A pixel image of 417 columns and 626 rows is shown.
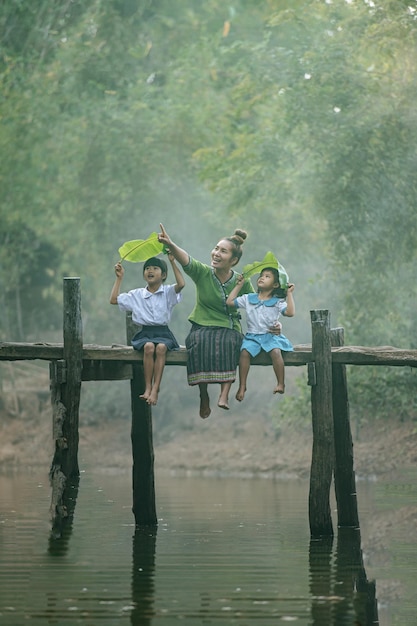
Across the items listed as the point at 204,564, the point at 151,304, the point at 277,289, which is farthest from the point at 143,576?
the point at 277,289

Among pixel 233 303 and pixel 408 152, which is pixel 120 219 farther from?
pixel 233 303

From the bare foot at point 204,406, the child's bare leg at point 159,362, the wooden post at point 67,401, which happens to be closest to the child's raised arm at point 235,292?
the child's bare leg at point 159,362

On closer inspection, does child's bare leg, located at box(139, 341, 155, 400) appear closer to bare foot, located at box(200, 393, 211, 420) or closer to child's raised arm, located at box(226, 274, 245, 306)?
bare foot, located at box(200, 393, 211, 420)

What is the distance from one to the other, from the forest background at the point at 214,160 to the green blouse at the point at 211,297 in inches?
341

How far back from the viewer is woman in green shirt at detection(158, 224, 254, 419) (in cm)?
1268

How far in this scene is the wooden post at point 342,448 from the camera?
14.0 m

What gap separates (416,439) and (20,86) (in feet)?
38.3

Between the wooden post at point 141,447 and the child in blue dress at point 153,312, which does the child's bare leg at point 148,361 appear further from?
the wooden post at point 141,447

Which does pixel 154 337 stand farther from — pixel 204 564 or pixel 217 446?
pixel 217 446

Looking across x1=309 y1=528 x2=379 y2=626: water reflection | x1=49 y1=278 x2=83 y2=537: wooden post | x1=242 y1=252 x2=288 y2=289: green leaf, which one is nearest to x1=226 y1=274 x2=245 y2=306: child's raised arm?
x1=242 y1=252 x2=288 y2=289: green leaf

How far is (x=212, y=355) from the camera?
1270cm

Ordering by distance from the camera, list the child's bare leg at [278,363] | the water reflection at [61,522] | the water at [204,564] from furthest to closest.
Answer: the water reflection at [61,522] < the child's bare leg at [278,363] < the water at [204,564]

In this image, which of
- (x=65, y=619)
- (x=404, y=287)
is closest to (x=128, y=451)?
(x=404, y=287)

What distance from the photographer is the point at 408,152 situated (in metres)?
21.0
